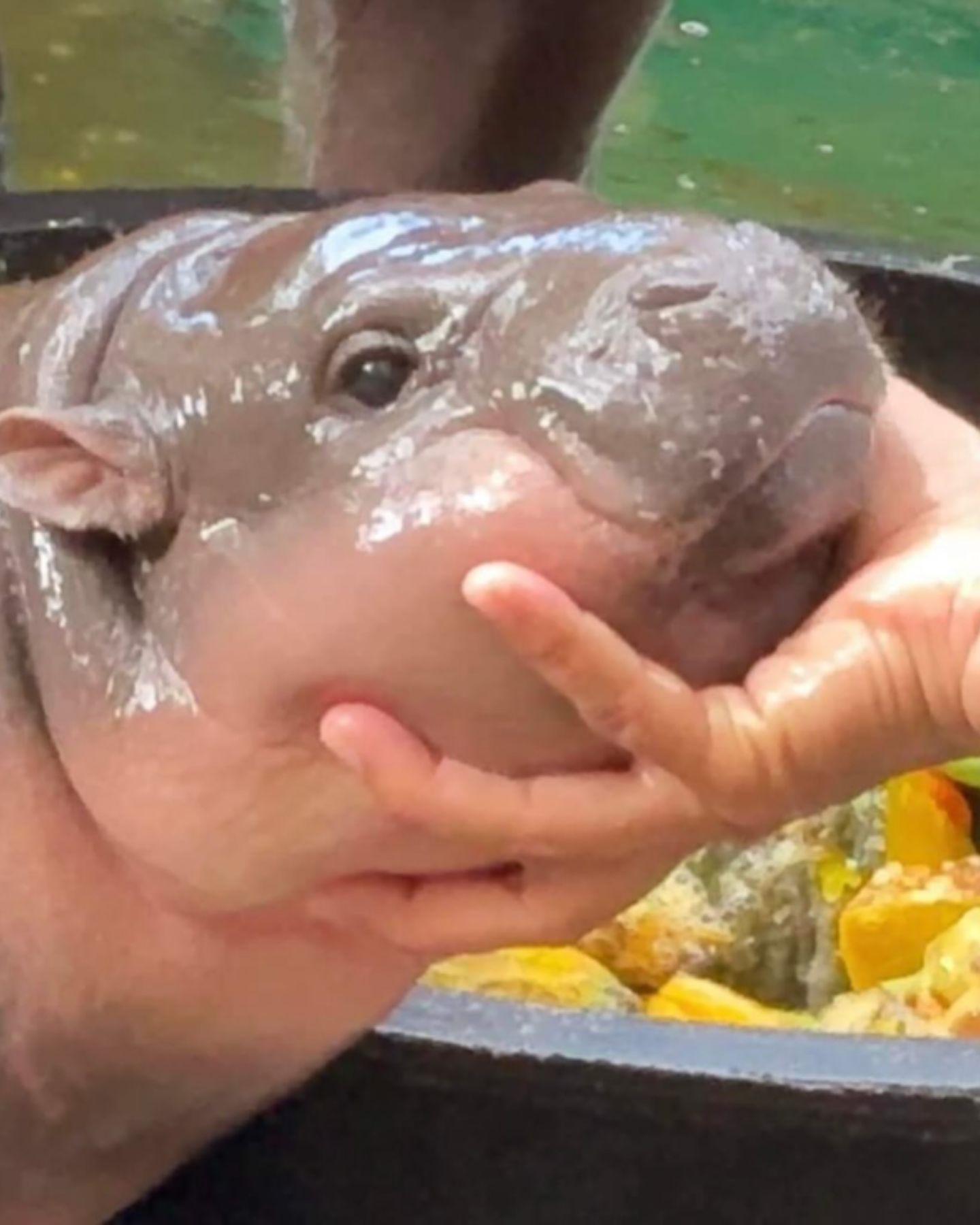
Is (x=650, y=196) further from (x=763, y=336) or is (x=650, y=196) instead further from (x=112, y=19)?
(x=763, y=336)

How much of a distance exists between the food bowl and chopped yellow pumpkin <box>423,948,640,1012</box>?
0.10m

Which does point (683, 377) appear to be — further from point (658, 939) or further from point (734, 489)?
point (658, 939)

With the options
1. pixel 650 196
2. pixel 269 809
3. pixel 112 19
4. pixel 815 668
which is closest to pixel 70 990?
pixel 269 809

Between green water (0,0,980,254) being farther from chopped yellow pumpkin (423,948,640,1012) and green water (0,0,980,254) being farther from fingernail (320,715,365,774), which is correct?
fingernail (320,715,365,774)

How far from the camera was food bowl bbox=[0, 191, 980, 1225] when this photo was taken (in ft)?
2.10

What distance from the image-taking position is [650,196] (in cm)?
167

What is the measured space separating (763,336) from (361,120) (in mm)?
704

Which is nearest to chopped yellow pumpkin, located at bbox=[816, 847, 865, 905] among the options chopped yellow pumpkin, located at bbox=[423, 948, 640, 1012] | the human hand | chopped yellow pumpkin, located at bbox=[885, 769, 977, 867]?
chopped yellow pumpkin, located at bbox=[885, 769, 977, 867]

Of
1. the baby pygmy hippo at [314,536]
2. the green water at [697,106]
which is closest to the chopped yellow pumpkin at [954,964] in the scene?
the baby pygmy hippo at [314,536]

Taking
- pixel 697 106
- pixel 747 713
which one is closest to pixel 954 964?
pixel 747 713

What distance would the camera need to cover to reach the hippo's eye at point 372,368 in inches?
20.3

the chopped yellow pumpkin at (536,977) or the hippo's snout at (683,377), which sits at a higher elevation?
the hippo's snout at (683,377)

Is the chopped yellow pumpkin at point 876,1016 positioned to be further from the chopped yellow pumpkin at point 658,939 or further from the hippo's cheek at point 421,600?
the hippo's cheek at point 421,600

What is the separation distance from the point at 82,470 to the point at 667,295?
0.47 ft
